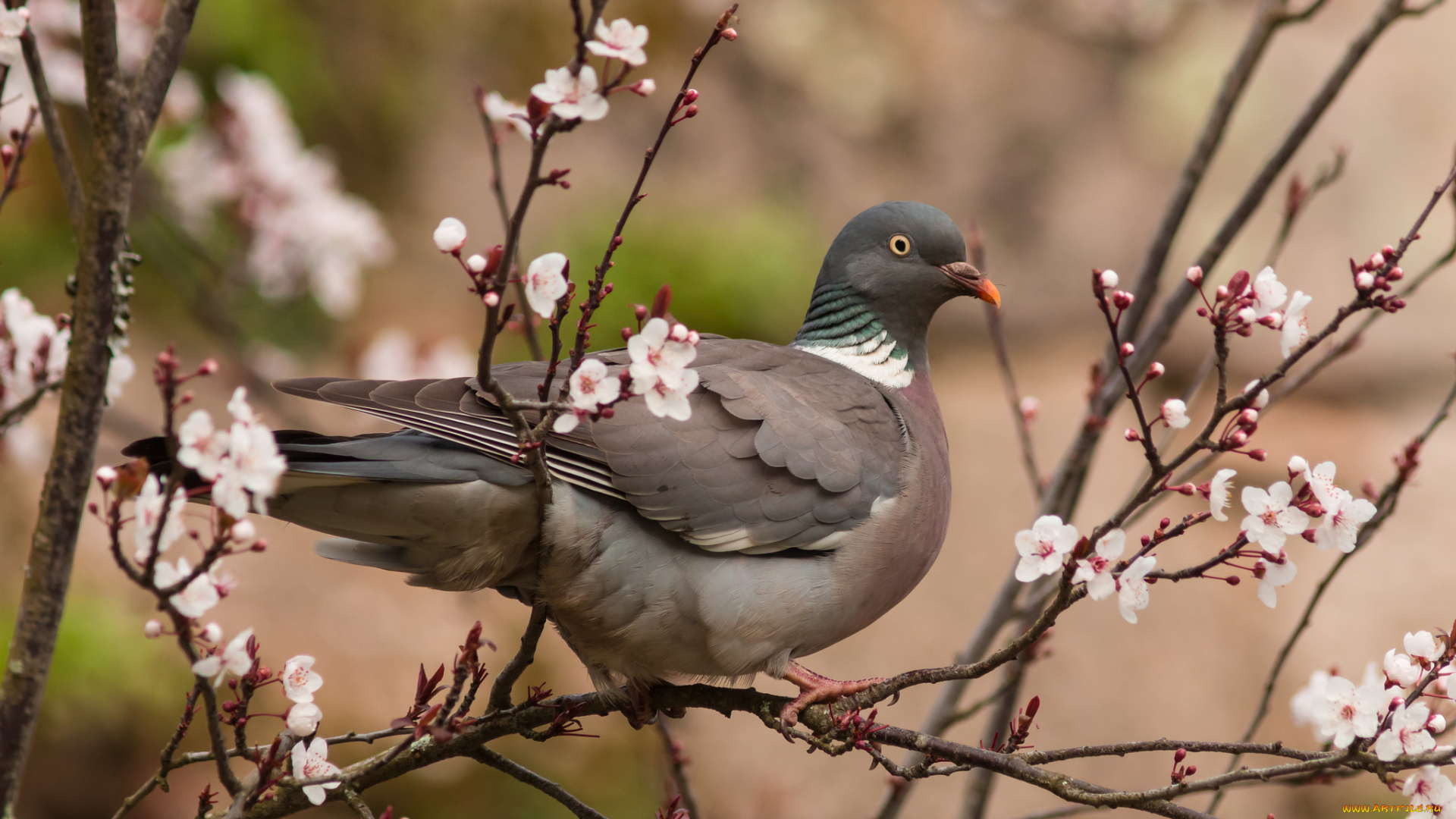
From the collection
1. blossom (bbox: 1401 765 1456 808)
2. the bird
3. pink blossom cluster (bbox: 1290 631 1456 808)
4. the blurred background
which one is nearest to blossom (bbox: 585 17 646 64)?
the bird

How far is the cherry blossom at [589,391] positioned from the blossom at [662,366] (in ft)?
0.10

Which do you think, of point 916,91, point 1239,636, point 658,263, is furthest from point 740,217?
point 1239,636

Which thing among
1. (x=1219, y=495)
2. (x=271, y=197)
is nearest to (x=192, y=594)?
(x=1219, y=495)

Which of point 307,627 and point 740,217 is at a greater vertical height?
point 740,217

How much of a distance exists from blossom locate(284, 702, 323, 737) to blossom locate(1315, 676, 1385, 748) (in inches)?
62.5

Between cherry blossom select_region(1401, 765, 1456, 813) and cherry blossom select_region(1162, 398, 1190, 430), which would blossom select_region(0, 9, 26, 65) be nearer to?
cherry blossom select_region(1162, 398, 1190, 430)

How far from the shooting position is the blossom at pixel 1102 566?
1699mm

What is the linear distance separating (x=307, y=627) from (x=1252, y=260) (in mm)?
6552

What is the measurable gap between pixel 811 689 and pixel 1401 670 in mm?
1187

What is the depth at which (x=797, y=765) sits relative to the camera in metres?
7.11

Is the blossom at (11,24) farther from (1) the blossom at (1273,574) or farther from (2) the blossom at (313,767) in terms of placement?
(1) the blossom at (1273,574)

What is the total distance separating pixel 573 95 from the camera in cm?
144

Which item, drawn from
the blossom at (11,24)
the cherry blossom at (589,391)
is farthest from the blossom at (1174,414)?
the blossom at (11,24)

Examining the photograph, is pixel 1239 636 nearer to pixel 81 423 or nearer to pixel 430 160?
pixel 430 160
